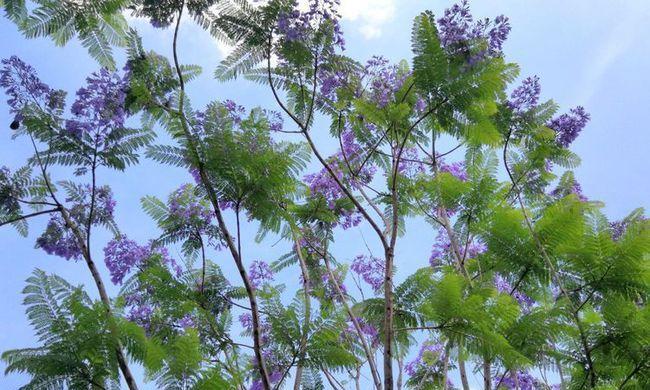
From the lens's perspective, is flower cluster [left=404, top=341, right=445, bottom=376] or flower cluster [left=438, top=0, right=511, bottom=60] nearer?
flower cluster [left=438, top=0, right=511, bottom=60]

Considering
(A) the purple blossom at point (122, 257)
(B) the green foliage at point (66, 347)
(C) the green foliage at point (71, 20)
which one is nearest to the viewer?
(B) the green foliage at point (66, 347)

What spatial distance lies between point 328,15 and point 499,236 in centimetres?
198

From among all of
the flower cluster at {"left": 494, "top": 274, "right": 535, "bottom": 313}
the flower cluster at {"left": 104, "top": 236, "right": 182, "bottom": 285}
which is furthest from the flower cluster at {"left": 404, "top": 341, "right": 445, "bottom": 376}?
the flower cluster at {"left": 104, "top": 236, "right": 182, "bottom": 285}

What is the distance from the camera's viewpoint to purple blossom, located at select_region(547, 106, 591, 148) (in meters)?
5.08

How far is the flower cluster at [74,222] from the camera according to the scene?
4.65m

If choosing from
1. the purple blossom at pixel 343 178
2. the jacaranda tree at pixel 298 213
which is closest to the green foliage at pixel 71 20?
the jacaranda tree at pixel 298 213

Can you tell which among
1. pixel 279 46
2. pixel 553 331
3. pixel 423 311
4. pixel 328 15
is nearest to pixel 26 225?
pixel 279 46

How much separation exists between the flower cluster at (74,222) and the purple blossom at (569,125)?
3.76m

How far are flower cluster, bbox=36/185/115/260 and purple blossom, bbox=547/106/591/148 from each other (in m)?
3.76

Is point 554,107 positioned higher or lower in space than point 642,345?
higher

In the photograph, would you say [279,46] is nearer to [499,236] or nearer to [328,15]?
[328,15]

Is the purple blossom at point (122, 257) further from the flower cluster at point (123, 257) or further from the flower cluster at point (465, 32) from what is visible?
the flower cluster at point (465, 32)

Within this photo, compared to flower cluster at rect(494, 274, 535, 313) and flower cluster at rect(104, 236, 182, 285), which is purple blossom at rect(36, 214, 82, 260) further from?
flower cluster at rect(494, 274, 535, 313)

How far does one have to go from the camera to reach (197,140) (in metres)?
3.68
